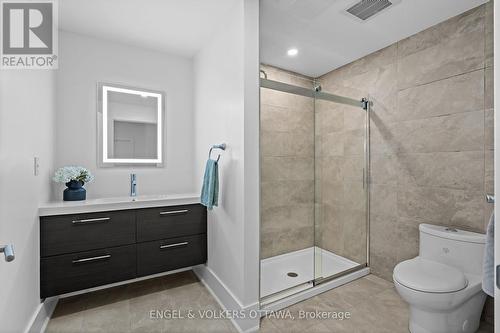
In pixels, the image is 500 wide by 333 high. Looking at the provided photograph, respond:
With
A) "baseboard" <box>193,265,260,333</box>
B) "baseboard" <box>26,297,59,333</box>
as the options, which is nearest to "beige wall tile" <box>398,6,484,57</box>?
"baseboard" <box>193,265,260,333</box>

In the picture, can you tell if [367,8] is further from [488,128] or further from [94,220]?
[94,220]

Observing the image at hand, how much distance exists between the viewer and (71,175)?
1.98 metres

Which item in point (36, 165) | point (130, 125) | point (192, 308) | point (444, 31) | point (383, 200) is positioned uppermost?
point (444, 31)

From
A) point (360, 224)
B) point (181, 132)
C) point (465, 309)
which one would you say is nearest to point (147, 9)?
point (181, 132)

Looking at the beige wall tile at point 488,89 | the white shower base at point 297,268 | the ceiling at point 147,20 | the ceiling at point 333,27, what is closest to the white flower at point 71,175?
the ceiling at point 147,20

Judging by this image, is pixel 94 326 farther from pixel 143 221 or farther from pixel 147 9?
pixel 147 9

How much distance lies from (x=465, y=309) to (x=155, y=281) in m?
2.49

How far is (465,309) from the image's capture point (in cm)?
154

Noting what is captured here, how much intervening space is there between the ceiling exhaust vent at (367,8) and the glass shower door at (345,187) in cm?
73

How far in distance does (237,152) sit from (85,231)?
1.32 meters

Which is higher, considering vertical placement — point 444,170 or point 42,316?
point 444,170

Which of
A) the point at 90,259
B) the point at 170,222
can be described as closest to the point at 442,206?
the point at 170,222

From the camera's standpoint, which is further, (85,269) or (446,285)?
(85,269)

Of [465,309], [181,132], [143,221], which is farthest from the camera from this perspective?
[181,132]
